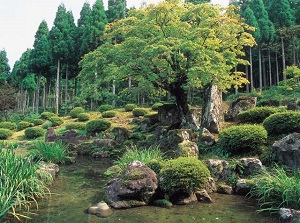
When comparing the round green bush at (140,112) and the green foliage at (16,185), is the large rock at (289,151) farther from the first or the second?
the round green bush at (140,112)

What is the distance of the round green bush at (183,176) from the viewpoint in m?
6.57

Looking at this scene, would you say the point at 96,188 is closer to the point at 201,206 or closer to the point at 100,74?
the point at 201,206

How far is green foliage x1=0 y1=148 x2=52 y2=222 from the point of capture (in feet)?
17.4

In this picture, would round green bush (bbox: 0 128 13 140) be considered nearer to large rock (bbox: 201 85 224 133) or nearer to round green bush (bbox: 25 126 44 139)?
round green bush (bbox: 25 126 44 139)

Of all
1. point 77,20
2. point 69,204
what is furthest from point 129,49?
point 77,20

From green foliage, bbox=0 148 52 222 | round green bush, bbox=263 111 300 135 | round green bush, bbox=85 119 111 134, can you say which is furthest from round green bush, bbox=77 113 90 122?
green foliage, bbox=0 148 52 222

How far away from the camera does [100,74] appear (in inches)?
558

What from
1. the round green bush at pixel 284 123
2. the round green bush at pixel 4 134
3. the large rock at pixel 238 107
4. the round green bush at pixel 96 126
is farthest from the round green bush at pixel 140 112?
the round green bush at pixel 284 123

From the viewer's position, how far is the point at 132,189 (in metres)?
6.42

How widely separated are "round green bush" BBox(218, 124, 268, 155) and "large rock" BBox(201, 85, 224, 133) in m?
3.62

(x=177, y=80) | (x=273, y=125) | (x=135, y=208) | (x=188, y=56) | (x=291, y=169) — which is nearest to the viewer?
(x=135, y=208)

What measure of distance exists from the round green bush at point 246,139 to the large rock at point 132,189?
347 centimetres

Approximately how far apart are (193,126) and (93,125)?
339 inches

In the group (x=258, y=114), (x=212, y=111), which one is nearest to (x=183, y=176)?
(x=258, y=114)
